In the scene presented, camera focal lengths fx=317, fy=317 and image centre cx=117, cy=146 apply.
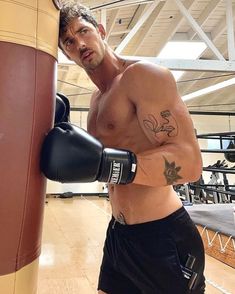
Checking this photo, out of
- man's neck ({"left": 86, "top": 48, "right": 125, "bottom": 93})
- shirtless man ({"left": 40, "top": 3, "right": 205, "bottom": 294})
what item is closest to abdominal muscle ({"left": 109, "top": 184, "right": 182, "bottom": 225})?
shirtless man ({"left": 40, "top": 3, "right": 205, "bottom": 294})

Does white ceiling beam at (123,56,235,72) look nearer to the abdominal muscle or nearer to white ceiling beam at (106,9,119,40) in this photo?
white ceiling beam at (106,9,119,40)

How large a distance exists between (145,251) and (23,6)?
0.89 meters

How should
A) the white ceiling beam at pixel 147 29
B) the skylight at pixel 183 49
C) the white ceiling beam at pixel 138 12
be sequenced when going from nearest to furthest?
the white ceiling beam at pixel 138 12, the white ceiling beam at pixel 147 29, the skylight at pixel 183 49

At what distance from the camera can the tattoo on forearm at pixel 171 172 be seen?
991 mm

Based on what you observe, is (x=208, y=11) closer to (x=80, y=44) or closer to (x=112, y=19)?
(x=112, y=19)

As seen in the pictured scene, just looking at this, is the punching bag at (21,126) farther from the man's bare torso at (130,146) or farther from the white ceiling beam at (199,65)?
the white ceiling beam at (199,65)

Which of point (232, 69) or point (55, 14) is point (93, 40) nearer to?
point (55, 14)

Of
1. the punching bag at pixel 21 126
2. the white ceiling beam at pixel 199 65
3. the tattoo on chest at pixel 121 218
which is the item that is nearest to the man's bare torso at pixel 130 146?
the tattoo on chest at pixel 121 218

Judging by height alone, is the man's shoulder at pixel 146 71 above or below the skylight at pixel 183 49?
below

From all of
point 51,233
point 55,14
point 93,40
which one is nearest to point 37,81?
point 55,14

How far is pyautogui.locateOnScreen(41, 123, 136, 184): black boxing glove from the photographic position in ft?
2.75

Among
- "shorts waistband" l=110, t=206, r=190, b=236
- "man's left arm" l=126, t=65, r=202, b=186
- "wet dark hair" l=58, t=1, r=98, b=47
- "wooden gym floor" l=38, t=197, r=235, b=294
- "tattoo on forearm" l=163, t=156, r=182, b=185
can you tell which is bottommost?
"wooden gym floor" l=38, t=197, r=235, b=294

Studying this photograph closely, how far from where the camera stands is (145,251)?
45.8 inches

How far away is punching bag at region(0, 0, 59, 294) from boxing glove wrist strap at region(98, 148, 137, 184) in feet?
0.62
